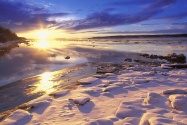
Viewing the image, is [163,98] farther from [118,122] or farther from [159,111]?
[118,122]

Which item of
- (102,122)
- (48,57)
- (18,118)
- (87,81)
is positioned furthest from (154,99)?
(48,57)

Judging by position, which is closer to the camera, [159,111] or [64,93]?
[159,111]

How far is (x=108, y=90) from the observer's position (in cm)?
767

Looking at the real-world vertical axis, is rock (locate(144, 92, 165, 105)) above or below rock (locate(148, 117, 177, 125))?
above

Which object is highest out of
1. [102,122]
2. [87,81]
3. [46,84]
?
[87,81]

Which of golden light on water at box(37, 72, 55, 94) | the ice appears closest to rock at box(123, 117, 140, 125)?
the ice

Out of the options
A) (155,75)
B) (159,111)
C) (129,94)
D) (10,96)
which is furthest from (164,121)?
(10,96)

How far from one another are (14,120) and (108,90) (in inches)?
139

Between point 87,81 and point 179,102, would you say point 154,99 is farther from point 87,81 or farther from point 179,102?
point 87,81

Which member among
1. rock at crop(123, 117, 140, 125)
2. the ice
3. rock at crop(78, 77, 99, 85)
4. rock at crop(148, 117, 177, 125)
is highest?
rock at crop(78, 77, 99, 85)

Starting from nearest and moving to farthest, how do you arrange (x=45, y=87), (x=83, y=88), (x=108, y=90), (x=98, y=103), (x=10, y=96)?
(x=98, y=103), (x=108, y=90), (x=83, y=88), (x=10, y=96), (x=45, y=87)

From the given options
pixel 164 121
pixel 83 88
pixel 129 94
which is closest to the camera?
pixel 164 121

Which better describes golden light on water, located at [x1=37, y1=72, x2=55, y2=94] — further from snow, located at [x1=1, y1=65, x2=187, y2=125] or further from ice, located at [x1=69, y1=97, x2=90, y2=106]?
ice, located at [x1=69, y1=97, x2=90, y2=106]

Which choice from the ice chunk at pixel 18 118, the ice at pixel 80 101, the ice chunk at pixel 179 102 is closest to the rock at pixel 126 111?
the ice chunk at pixel 179 102
